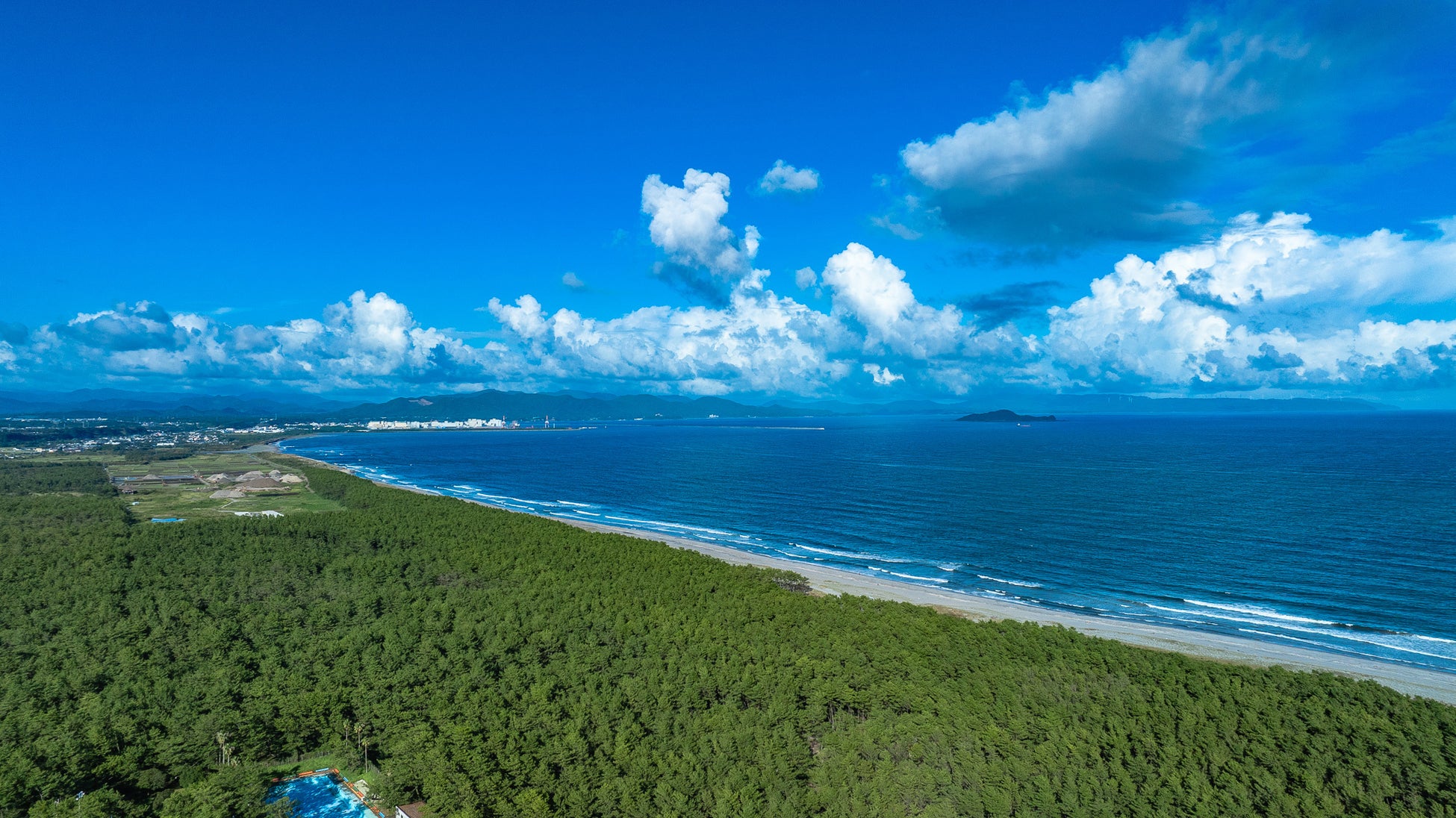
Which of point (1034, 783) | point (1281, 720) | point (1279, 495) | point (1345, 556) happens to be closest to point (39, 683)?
point (1034, 783)

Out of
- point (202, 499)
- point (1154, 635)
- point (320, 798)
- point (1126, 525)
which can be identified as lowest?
point (1154, 635)

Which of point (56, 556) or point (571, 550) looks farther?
point (571, 550)

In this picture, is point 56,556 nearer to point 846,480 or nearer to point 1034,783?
point 1034,783

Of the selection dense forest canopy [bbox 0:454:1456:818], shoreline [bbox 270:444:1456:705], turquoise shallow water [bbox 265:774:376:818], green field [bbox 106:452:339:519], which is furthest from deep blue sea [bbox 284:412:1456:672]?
turquoise shallow water [bbox 265:774:376:818]

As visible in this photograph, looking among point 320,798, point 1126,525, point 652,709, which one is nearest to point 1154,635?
point 652,709

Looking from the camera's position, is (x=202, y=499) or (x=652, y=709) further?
(x=202, y=499)

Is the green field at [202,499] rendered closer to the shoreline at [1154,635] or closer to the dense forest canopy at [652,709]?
the dense forest canopy at [652,709]

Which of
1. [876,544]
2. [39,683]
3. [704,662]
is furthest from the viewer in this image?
[876,544]

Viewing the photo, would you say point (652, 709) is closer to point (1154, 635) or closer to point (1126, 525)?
point (1154, 635)
